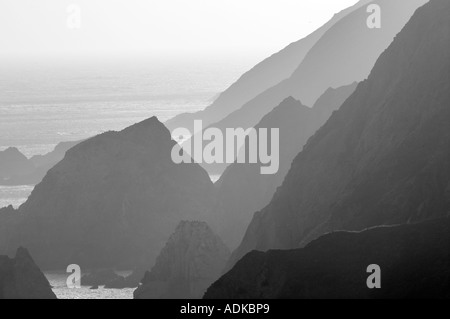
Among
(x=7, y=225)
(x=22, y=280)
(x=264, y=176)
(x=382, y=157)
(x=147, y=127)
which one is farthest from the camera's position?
(x=147, y=127)

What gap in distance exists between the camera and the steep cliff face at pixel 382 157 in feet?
279

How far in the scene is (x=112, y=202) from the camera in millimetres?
124500

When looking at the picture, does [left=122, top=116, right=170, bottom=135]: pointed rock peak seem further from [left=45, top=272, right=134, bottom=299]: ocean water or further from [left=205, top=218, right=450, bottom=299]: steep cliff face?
[left=205, top=218, right=450, bottom=299]: steep cliff face

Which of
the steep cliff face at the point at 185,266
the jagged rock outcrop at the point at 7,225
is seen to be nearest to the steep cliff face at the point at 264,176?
the steep cliff face at the point at 185,266

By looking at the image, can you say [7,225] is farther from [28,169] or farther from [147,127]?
[28,169]

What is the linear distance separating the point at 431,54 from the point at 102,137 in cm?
4392

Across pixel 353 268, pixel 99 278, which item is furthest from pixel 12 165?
pixel 353 268

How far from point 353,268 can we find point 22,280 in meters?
30.3

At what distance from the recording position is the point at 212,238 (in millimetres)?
101000

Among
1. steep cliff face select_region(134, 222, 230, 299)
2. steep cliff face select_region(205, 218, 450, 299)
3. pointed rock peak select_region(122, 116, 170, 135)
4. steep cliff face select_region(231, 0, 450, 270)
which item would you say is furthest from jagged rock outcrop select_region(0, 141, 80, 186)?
steep cliff face select_region(205, 218, 450, 299)
